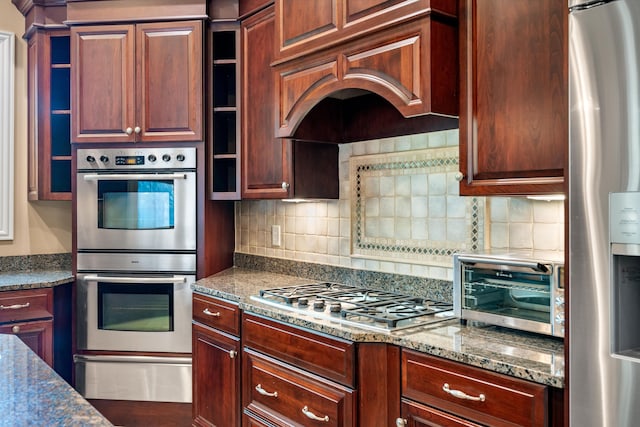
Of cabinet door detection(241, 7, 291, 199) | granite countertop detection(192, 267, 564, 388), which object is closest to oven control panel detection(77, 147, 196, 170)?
cabinet door detection(241, 7, 291, 199)

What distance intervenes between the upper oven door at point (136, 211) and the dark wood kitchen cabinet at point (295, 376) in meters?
1.01

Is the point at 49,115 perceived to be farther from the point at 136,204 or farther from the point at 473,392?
the point at 473,392

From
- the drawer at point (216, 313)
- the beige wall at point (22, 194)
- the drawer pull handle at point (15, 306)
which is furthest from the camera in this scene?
the beige wall at point (22, 194)

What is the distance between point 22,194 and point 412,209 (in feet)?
8.98

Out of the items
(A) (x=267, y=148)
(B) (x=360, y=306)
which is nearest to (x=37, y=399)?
(B) (x=360, y=306)

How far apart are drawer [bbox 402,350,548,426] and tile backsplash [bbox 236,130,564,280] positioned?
64 centimetres

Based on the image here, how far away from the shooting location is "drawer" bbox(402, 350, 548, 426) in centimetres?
144

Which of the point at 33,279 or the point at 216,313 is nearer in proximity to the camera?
the point at 216,313

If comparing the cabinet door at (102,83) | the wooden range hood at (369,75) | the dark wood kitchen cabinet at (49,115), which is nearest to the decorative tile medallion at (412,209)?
the wooden range hood at (369,75)

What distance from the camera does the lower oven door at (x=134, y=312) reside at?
323 cm

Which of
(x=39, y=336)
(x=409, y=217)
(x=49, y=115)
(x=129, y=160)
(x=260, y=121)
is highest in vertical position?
(x=49, y=115)

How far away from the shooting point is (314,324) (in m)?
2.06

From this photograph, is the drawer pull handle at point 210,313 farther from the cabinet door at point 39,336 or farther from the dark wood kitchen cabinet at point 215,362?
the cabinet door at point 39,336

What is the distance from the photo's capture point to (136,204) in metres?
3.32
